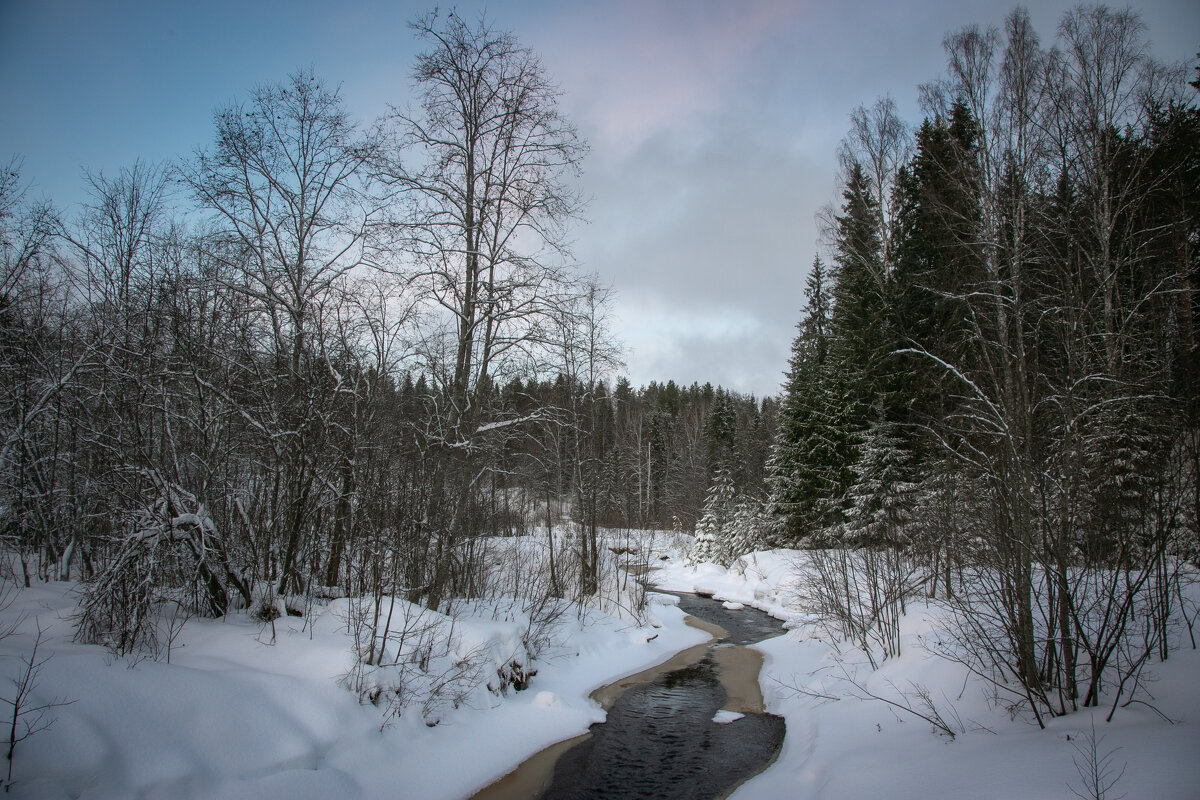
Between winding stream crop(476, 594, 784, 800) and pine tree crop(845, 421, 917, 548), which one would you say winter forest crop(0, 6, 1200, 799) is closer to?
winding stream crop(476, 594, 784, 800)

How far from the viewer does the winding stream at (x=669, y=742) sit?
655 centimetres

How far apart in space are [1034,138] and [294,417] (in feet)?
39.8

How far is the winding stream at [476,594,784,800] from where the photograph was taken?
6.55 meters

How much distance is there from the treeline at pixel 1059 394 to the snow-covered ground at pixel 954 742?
253mm

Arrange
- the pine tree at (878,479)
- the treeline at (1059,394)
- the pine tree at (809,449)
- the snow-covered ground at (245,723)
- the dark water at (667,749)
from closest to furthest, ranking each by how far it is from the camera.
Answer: the snow-covered ground at (245,723) → the treeline at (1059,394) → the dark water at (667,749) → the pine tree at (878,479) → the pine tree at (809,449)

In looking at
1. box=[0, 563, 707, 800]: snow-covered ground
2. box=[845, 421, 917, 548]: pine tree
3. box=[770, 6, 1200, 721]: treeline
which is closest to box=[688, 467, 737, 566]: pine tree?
box=[845, 421, 917, 548]: pine tree

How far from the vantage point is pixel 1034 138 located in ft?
28.4

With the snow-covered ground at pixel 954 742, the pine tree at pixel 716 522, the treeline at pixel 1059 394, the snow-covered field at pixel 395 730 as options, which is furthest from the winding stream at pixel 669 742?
the pine tree at pixel 716 522

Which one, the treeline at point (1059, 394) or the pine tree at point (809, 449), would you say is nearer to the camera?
the treeline at point (1059, 394)

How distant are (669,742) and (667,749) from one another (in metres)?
0.24

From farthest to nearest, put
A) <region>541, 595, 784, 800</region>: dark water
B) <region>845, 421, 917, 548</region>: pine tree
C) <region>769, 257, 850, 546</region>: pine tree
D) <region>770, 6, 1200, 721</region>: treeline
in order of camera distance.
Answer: <region>769, 257, 850, 546</region>: pine tree
<region>845, 421, 917, 548</region>: pine tree
<region>541, 595, 784, 800</region>: dark water
<region>770, 6, 1200, 721</region>: treeline

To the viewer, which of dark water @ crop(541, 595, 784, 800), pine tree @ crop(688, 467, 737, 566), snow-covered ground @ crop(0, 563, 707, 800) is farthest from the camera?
pine tree @ crop(688, 467, 737, 566)

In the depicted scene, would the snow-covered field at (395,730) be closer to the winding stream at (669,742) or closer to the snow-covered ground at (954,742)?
the snow-covered ground at (954,742)

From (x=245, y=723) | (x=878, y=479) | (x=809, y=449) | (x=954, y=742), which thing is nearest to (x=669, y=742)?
(x=954, y=742)
